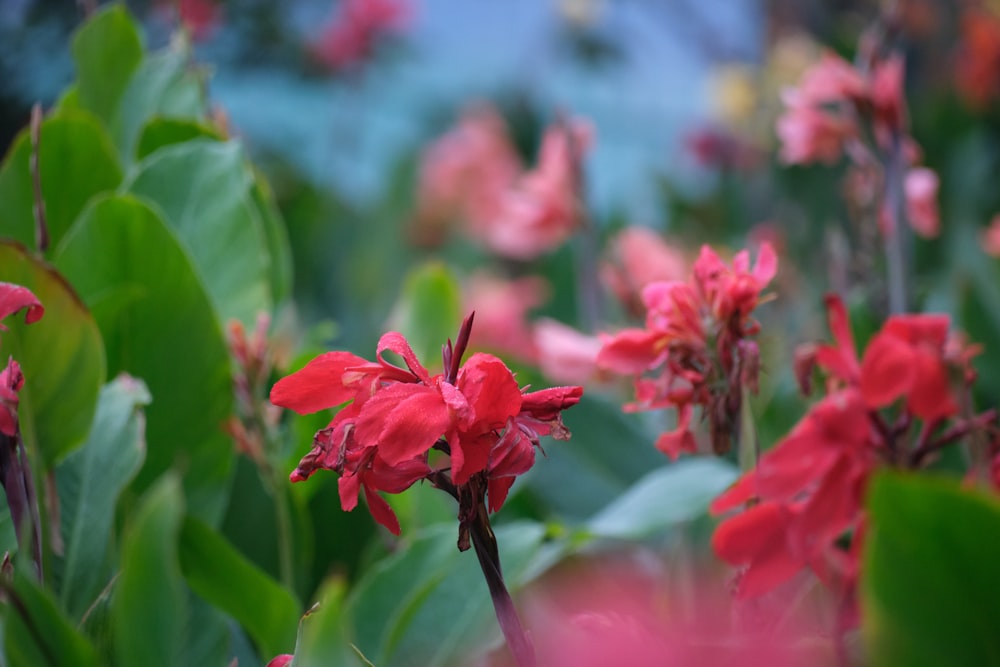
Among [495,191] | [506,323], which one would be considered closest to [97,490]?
[506,323]

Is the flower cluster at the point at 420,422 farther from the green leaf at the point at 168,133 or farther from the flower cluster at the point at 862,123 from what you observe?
the flower cluster at the point at 862,123

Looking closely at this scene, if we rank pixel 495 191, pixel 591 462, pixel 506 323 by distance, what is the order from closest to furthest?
pixel 591 462 < pixel 506 323 < pixel 495 191

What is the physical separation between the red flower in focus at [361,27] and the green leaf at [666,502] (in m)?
1.68

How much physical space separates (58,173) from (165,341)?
0.14 meters

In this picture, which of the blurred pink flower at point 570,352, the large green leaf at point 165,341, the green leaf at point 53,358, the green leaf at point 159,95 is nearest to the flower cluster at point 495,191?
the blurred pink flower at point 570,352

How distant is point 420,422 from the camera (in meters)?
0.29

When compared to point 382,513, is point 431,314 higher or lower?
lower

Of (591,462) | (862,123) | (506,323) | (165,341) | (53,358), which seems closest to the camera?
(53,358)

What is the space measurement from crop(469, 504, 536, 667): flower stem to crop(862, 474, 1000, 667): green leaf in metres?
0.11

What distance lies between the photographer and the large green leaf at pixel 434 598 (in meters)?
0.46

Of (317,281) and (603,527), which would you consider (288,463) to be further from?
(317,281)

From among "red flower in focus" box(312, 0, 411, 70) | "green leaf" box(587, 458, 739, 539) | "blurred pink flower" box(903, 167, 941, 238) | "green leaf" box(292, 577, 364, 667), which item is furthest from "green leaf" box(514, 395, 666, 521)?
"red flower in focus" box(312, 0, 411, 70)

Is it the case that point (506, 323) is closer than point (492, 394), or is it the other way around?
point (492, 394)

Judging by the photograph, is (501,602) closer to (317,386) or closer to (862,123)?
(317,386)
